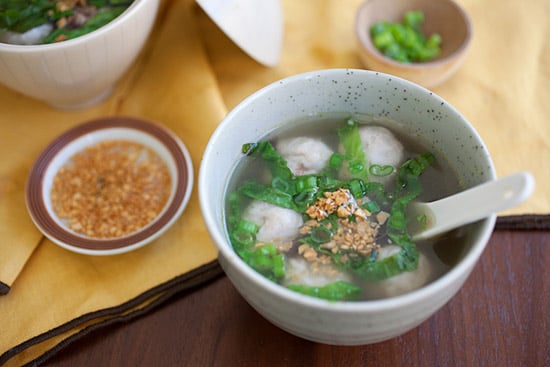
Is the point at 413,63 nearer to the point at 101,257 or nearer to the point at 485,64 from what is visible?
the point at 485,64

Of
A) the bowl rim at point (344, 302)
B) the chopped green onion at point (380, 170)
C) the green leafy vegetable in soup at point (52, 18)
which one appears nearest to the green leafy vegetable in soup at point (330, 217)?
the chopped green onion at point (380, 170)

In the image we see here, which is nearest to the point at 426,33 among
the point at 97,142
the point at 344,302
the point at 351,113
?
the point at 351,113

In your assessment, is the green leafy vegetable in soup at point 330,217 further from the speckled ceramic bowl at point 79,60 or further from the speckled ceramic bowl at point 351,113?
the speckled ceramic bowl at point 79,60

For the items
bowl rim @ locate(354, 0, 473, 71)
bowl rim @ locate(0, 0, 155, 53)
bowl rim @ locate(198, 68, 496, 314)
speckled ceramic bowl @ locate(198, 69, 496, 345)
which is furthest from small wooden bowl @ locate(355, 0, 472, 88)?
bowl rim @ locate(0, 0, 155, 53)

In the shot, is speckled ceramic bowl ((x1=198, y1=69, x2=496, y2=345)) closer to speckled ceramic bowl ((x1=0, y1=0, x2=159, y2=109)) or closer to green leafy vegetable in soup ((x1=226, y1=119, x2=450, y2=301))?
green leafy vegetable in soup ((x1=226, y1=119, x2=450, y2=301))

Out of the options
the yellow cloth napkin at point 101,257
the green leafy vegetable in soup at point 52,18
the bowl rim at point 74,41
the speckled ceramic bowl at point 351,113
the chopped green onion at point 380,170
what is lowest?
the yellow cloth napkin at point 101,257

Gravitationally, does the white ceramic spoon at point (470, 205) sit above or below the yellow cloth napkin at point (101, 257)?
above

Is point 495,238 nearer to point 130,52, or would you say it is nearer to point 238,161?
point 238,161

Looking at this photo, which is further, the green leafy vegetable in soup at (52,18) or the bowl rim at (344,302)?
the green leafy vegetable in soup at (52,18)
